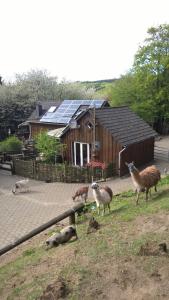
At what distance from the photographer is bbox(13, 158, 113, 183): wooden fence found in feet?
75.5

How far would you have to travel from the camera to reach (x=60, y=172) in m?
23.7

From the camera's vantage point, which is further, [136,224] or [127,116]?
[127,116]

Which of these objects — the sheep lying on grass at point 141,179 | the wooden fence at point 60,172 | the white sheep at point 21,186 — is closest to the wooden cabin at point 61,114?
the wooden fence at point 60,172

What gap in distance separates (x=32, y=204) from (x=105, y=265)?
38.0 ft

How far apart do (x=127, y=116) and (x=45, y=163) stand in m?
7.51

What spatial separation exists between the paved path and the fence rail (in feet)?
12.6

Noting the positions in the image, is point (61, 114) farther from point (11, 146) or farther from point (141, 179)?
point (141, 179)

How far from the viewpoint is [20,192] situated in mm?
21625

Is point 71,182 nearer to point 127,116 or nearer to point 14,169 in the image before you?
point 14,169

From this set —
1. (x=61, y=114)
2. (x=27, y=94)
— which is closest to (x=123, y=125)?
(x=61, y=114)

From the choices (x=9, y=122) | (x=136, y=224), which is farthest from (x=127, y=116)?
(x=9, y=122)

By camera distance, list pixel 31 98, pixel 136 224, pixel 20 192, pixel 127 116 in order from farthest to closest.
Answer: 1. pixel 31 98
2. pixel 127 116
3. pixel 20 192
4. pixel 136 224

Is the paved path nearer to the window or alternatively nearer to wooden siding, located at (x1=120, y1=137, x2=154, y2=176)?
wooden siding, located at (x1=120, y1=137, x2=154, y2=176)

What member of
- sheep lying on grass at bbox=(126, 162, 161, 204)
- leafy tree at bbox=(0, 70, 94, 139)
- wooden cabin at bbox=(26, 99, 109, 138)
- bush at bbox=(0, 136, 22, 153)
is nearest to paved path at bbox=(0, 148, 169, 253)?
sheep lying on grass at bbox=(126, 162, 161, 204)
